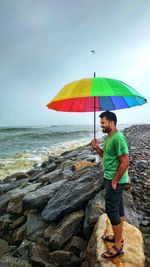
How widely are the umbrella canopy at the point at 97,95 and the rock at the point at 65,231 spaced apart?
7.17ft

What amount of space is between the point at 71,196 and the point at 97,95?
9.70 ft

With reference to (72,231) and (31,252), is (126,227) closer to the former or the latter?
(72,231)

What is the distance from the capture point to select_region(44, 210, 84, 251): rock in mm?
4996

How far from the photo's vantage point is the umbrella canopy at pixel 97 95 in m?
3.65

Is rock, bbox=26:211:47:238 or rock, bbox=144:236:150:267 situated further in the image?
rock, bbox=26:211:47:238

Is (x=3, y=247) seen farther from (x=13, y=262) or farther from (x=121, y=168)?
(x=121, y=168)

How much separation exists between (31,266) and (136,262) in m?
1.96

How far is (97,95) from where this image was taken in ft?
11.5

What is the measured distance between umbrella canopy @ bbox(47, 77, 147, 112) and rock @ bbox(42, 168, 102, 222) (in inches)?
73.1

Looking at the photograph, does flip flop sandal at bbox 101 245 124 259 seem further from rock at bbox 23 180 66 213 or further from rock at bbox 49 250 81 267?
rock at bbox 23 180 66 213

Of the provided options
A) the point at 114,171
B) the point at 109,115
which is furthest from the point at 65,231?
the point at 109,115

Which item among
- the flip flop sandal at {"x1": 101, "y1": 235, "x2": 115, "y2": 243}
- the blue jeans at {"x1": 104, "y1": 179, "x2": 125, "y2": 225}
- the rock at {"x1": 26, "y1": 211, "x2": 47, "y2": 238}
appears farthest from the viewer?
the rock at {"x1": 26, "y1": 211, "x2": 47, "y2": 238}

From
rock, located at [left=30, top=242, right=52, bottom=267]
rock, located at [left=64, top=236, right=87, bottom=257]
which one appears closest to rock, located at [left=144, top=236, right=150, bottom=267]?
rock, located at [left=64, top=236, right=87, bottom=257]

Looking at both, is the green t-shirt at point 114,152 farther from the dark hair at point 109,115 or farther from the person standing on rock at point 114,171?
the dark hair at point 109,115
